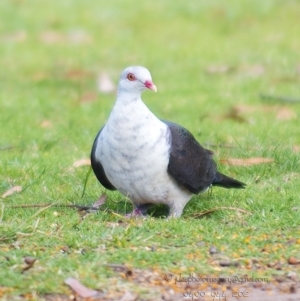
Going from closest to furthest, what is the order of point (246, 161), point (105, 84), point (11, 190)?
1. point (11, 190)
2. point (246, 161)
3. point (105, 84)

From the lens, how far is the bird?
18.3 ft

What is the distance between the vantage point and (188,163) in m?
5.86

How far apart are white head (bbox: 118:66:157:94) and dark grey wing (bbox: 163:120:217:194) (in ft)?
1.08

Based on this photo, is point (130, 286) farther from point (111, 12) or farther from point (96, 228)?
point (111, 12)

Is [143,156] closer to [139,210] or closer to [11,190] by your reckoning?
[139,210]

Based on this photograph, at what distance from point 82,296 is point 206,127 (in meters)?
4.35

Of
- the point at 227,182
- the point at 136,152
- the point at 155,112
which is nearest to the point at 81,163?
the point at 227,182

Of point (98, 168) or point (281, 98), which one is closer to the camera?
point (98, 168)

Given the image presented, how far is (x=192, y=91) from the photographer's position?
10.5 meters

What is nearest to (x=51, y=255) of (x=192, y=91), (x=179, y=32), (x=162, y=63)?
(x=192, y=91)

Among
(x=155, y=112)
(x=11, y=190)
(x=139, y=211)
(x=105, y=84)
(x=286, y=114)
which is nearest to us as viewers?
(x=139, y=211)

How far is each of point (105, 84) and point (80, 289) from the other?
21.8 ft

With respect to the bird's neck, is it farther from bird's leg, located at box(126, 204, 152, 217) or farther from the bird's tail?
the bird's tail

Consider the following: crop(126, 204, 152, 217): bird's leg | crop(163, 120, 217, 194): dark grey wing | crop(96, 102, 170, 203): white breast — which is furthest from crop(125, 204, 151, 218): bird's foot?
crop(163, 120, 217, 194): dark grey wing
